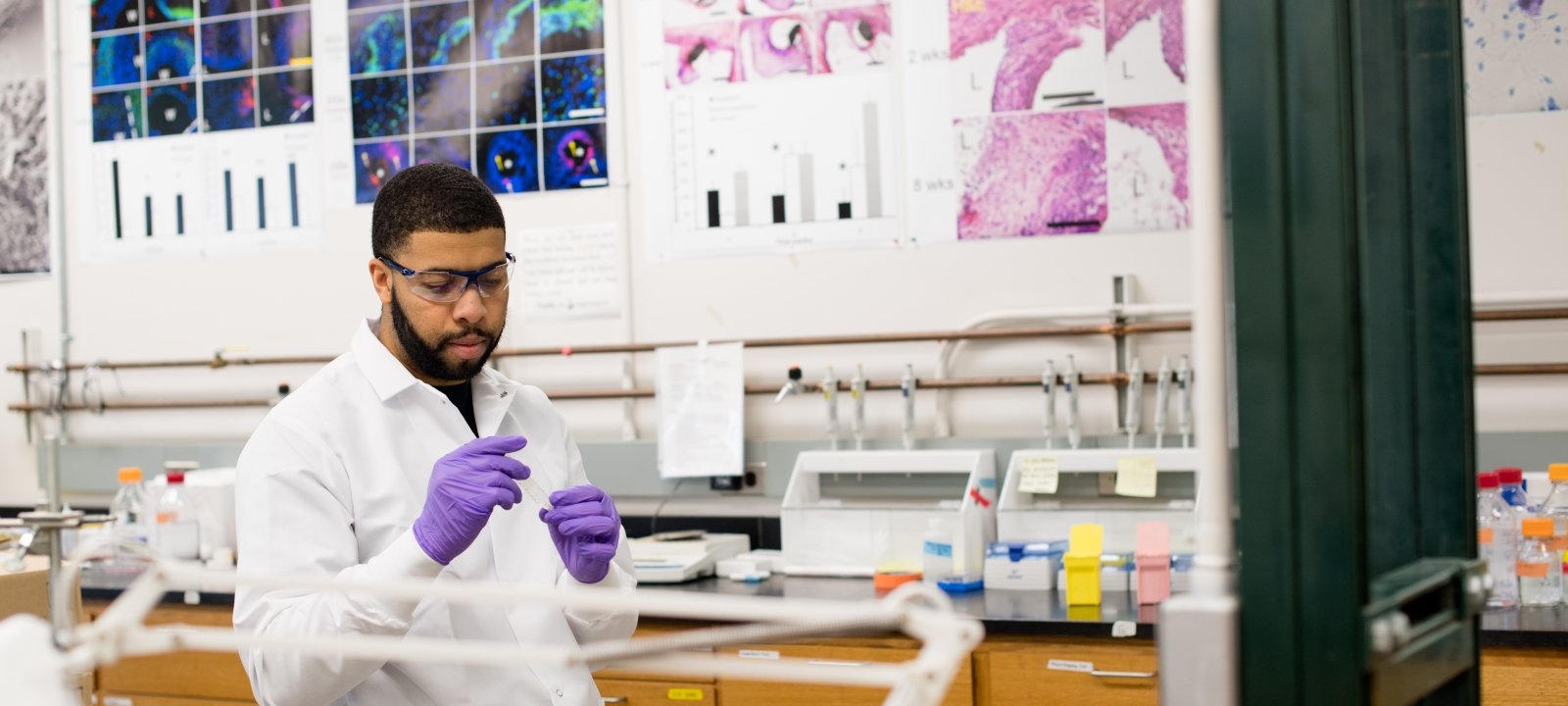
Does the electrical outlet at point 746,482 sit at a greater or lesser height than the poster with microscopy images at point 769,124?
lesser

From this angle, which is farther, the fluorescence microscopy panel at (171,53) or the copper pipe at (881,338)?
the fluorescence microscopy panel at (171,53)

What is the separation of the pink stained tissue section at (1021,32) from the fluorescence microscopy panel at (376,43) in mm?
1576

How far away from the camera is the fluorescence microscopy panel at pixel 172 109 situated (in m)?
4.26

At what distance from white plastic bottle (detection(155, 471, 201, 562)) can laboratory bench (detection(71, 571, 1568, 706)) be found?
55cm

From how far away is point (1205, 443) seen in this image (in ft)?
2.90

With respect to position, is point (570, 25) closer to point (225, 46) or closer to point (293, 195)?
point (293, 195)

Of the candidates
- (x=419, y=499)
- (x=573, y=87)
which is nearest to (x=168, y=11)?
(x=573, y=87)

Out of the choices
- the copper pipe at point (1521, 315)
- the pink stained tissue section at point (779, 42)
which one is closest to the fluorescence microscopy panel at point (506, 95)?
the pink stained tissue section at point (779, 42)

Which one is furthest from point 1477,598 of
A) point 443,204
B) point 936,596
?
point 443,204

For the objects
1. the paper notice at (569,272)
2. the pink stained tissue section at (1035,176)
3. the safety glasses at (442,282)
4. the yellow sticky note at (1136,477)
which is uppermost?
the pink stained tissue section at (1035,176)

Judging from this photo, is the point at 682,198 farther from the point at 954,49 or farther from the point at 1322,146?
the point at 1322,146

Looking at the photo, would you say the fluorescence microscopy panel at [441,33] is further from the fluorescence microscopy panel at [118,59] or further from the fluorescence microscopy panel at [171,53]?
the fluorescence microscopy panel at [118,59]

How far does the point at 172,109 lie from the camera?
428cm

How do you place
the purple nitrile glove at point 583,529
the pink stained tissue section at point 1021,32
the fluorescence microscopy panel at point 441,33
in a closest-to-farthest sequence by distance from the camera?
1. the purple nitrile glove at point 583,529
2. the pink stained tissue section at point 1021,32
3. the fluorescence microscopy panel at point 441,33
